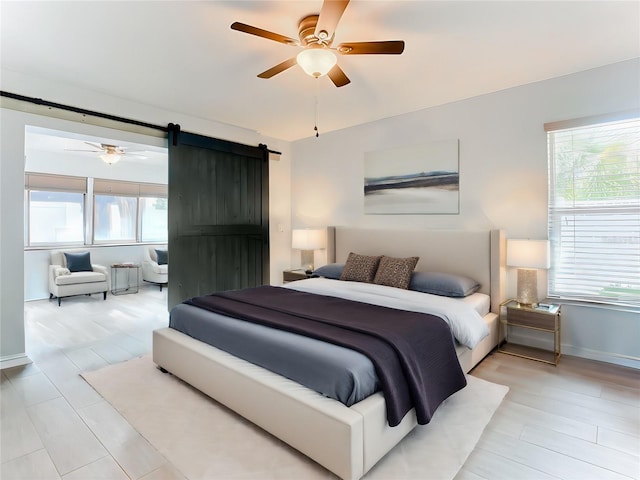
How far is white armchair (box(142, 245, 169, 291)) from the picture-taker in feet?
21.2

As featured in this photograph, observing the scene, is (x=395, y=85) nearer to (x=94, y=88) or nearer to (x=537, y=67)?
(x=537, y=67)

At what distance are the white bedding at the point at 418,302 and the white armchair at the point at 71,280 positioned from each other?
399cm

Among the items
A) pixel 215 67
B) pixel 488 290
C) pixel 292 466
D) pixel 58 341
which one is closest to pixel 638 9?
pixel 488 290

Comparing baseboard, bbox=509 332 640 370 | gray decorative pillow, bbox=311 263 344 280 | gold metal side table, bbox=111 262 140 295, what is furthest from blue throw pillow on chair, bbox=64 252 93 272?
baseboard, bbox=509 332 640 370

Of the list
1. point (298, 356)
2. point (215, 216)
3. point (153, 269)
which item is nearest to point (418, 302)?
point (298, 356)

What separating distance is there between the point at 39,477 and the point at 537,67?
440 centimetres

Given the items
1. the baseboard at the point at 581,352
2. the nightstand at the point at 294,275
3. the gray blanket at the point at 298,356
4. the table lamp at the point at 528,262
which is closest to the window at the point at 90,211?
the nightstand at the point at 294,275

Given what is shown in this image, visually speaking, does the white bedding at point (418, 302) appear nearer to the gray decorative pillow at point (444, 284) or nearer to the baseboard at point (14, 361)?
the gray decorative pillow at point (444, 284)

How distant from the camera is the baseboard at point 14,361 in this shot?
117 inches

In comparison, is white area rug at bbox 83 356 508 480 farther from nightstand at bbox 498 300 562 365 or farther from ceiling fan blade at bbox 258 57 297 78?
ceiling fan blade at bbox 258 57 297 78

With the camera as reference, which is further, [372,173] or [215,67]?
[372,173]

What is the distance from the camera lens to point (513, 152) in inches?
135

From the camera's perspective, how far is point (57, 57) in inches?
109

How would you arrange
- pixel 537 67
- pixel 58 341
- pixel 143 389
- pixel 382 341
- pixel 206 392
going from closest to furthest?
pixel 382 341 → pixel 206 392 → pixel 143 389 → pixel 537 67 → pixel 58 341
